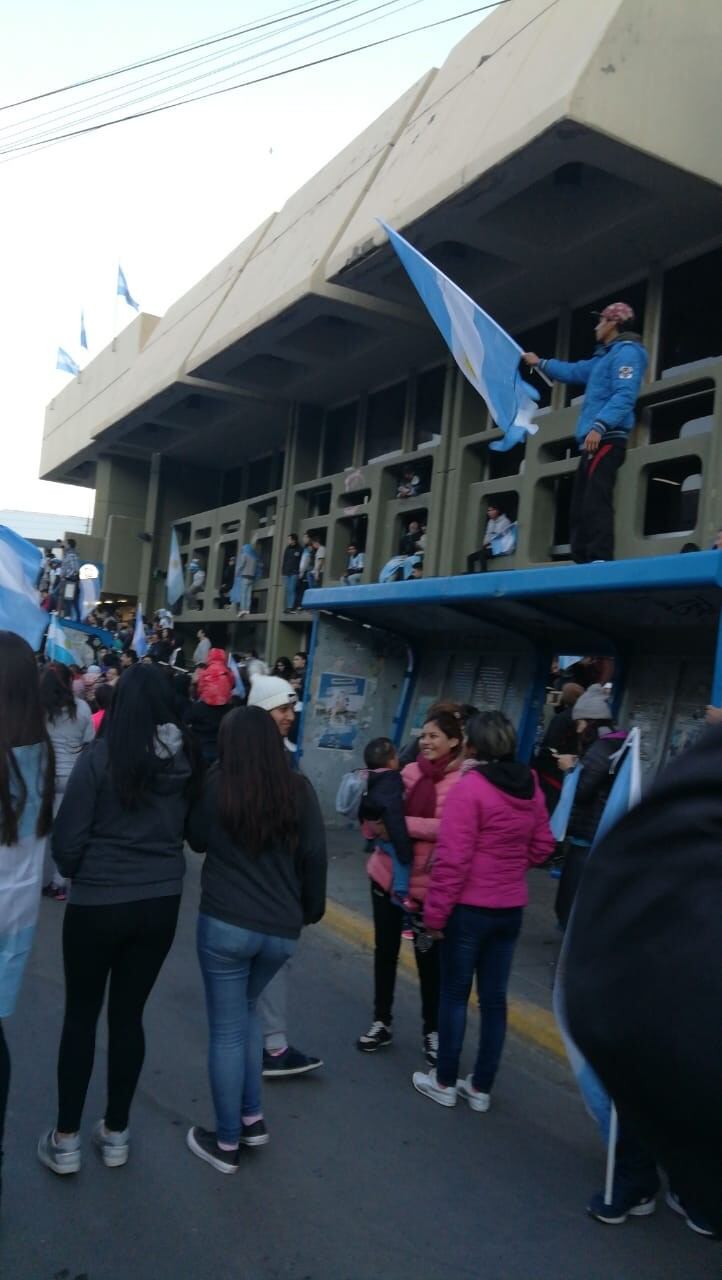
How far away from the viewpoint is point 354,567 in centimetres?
1462

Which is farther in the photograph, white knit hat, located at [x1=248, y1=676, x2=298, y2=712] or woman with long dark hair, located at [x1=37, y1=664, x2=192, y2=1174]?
white knit hat, located at [x1=248, y1=676, x2=298, y2=712]

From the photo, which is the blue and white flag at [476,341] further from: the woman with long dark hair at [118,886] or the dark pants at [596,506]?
the woman with long dark hair at [118,886]

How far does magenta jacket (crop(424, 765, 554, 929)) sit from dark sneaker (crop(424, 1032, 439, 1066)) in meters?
0.92

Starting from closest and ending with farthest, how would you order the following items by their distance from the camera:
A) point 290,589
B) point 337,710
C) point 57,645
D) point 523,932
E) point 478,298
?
point 523,932 → point 337,710 → point 478,298 → point 57,645 → point 290,589

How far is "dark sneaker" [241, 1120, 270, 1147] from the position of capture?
401cm

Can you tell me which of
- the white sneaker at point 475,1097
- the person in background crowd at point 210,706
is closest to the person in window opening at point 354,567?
the person in background crowd at point 210,706

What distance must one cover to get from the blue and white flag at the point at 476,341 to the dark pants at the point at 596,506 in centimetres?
136

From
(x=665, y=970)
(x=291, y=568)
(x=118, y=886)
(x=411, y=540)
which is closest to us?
(x=665, y=970)

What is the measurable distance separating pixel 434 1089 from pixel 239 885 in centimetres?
164

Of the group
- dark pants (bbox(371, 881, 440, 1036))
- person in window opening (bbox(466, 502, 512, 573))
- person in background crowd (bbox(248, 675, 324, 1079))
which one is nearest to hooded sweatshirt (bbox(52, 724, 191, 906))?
person in background crowd (bbox(248, 675, 324, 1079))

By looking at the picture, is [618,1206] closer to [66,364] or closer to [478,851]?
[478,851]

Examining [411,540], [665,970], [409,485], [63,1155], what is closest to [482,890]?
[63,1155]

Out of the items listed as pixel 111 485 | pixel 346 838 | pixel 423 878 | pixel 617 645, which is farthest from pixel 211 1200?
pixel 111 485

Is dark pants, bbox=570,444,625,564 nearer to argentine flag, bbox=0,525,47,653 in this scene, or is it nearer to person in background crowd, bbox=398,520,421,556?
person in background crowd, bbox=398,520,421,556
